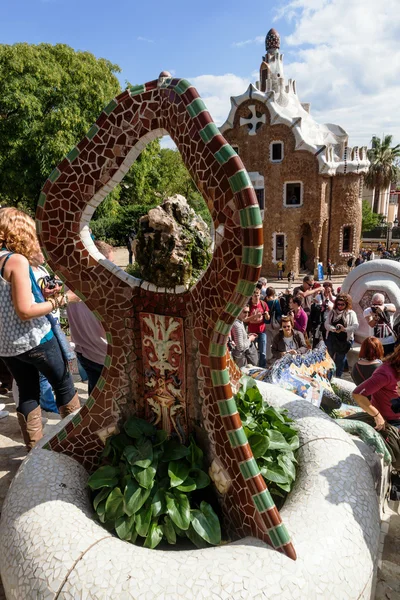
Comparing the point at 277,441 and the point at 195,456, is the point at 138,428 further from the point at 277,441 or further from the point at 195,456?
the point at 277,441

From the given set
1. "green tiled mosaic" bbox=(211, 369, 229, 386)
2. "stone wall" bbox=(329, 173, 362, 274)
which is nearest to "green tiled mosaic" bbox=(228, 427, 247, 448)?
"green tiled mosaic" bbox=(211, 369, 229, 386)

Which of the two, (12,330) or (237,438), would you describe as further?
(12,330)

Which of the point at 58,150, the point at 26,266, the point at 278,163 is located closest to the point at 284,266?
the point at 278,163

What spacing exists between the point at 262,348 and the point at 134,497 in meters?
4.32

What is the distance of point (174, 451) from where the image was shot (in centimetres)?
255

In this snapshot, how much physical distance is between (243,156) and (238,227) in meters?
18.4

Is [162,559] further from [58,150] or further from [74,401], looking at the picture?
[58,150]

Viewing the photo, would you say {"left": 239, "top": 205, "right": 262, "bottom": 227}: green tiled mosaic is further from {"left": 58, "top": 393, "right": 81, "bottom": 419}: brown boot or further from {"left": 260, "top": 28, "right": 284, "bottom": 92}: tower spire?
{"left": 260, "top": 28, "right": 284, "bottom": 92}: tower spire

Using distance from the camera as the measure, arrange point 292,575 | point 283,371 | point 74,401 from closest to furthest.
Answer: point 292,575 → point 74,401 → point 283,371

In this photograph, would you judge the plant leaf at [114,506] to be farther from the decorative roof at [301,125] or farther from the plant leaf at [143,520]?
the decorative roof at [301,125]

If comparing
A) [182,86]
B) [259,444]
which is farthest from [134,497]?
[182,86]

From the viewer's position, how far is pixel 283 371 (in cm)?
423

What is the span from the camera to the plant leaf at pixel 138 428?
105 inches

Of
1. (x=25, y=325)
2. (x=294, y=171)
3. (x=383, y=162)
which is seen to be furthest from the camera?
(x=383, y=162)
